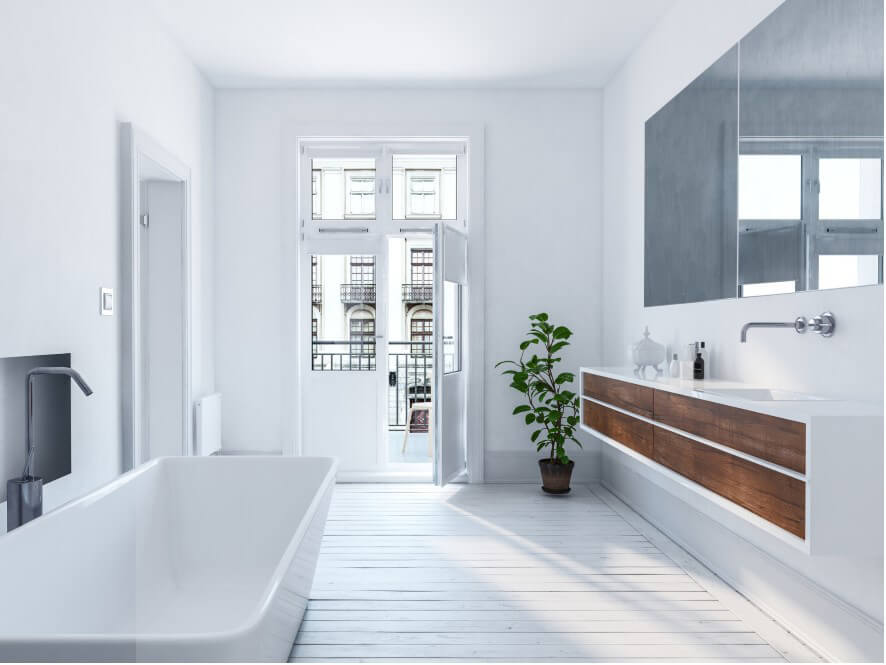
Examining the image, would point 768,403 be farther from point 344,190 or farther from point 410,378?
point 410,378

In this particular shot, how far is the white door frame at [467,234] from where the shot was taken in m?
4.75

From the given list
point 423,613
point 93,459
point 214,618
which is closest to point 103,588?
point 214,618

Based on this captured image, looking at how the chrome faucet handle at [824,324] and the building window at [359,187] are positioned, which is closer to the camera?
the chrome faucet handle at [824,324]

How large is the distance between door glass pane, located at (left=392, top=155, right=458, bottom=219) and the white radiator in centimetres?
189

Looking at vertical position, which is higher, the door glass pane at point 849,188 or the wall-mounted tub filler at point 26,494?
the door glass pane at point 849,188

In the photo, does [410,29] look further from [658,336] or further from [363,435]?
[363,435]

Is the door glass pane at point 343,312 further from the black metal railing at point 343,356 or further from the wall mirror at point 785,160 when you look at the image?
the wall mirror at point 785,160

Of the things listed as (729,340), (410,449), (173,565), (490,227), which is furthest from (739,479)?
(410,449)

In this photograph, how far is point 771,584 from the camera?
260 centimetres

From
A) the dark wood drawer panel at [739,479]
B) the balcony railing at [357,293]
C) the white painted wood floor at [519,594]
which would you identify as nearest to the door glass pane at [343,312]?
the balcony railing at [357,293]

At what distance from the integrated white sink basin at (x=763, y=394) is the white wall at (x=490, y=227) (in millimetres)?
2328

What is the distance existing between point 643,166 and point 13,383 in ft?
11.2

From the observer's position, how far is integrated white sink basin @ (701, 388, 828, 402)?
228 centimetres

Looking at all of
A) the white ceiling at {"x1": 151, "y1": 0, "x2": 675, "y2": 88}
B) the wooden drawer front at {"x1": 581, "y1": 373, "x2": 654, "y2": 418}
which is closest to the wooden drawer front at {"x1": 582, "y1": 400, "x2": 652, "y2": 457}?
the wooden drawer front at {"x1": 581, "y1": 373, "x2": 654, "y2": 418}
